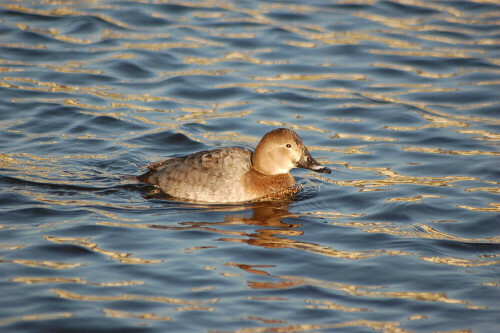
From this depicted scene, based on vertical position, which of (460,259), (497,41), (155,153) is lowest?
(460,259)

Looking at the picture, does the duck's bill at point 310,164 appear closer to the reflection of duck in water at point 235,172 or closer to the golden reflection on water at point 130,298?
the reflection of duck in water at point 235,172

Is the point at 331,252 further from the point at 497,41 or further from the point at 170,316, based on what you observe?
the point at 497,41

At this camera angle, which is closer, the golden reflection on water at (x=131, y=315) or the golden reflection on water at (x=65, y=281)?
the golden reflection on water at (x=131, y=315)

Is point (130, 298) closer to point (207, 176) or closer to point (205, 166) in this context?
point (207, 176)

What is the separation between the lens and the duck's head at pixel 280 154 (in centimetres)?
884

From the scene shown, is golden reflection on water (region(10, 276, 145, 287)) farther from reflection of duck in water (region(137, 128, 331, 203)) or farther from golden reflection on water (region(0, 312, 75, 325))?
reflection of duck in water (region(137, 128, 331, 203))

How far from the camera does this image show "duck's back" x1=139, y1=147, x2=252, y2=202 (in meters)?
8.56

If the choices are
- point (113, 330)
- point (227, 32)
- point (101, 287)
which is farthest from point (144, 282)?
point (227, 32)

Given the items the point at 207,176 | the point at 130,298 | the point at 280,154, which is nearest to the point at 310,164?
the point at 280,154

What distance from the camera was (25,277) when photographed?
254 inches

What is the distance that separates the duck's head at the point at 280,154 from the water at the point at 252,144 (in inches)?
17.2

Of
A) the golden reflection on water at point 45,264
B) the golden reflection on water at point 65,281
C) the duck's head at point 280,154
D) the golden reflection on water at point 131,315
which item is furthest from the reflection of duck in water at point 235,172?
the golden reflection on water at point 131,315

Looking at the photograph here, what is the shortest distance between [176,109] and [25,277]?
567 centimetres

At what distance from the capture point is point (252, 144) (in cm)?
1050
